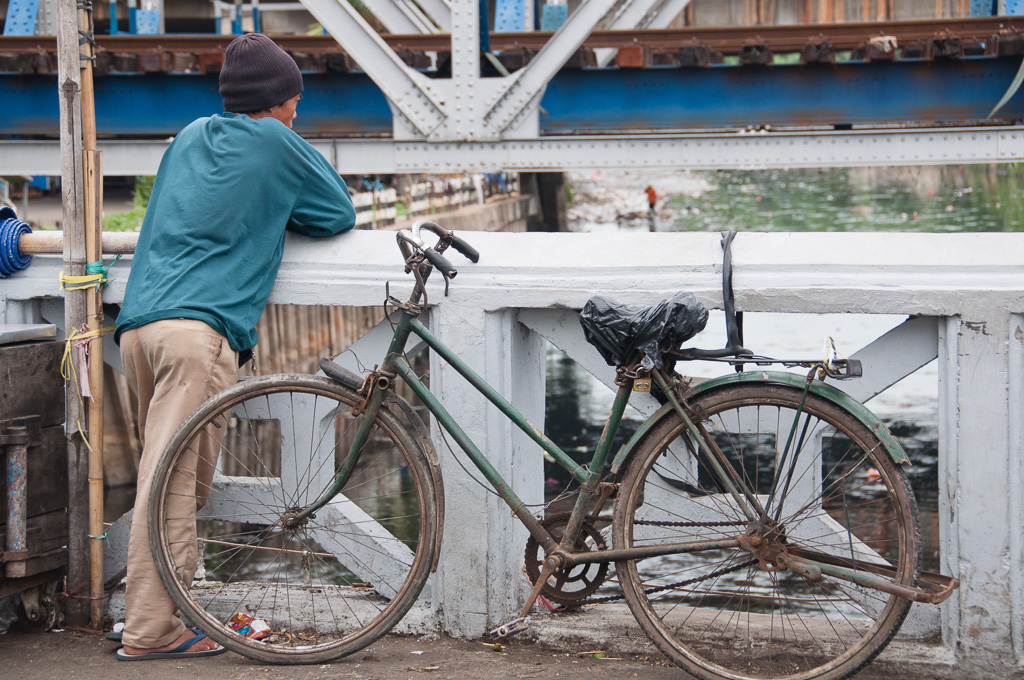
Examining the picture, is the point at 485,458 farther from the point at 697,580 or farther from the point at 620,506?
the point at 697,580

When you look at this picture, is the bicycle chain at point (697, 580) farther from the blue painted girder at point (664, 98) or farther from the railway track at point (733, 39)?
the blue painted girder at point (664, 98)

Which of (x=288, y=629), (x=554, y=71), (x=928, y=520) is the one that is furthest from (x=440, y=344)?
(x=928, y=520)

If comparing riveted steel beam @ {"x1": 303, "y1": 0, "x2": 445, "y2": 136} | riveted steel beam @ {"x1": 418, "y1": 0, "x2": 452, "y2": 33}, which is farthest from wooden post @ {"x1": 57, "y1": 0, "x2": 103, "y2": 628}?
riveted steel beam @ {"x1": 418, "y1": 0, "x2": 452, "y2": 33}

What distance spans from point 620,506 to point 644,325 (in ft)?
1.76

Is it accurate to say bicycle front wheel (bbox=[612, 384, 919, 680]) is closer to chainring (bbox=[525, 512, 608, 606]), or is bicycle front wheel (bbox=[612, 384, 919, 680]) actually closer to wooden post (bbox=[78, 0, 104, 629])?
chainring (bbox=[525, 512, 608, 606])

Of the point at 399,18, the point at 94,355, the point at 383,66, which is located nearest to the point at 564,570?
the point at 94,355

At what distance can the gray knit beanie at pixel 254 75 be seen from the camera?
3365mm

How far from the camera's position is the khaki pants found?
3.24 meters

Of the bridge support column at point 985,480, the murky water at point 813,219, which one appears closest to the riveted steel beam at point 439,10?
the murky water at point 813,219

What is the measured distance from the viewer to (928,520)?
8883 mm

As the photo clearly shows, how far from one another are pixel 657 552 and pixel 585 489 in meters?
0.27

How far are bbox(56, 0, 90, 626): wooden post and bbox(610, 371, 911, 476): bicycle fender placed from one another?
1827 millimetres

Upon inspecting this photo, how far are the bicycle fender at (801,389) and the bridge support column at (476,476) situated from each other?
54cm

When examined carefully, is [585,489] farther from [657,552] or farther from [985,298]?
[985,298]
